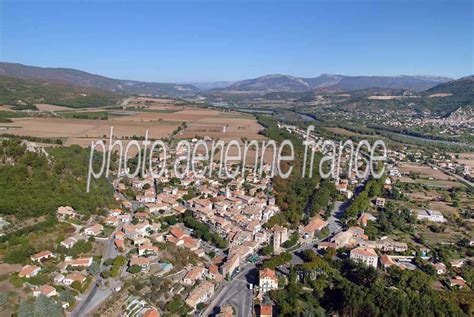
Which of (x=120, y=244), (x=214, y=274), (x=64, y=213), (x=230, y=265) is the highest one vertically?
(x=64, y=213)

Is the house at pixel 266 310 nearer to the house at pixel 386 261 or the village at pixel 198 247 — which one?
the village at pixel 198 247

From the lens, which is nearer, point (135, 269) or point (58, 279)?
point (58, 279)

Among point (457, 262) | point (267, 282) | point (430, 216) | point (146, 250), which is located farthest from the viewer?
point (430, 216)

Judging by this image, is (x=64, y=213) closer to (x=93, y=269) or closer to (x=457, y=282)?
(x=93, y=269)

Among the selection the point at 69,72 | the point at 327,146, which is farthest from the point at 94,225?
the point at 69,72

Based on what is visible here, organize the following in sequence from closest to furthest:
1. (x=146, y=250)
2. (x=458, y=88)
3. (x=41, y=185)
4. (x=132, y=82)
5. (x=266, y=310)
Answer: (x=266, y=310), (x=146, y=250), (x=41, y=185), (x=458, y=88), (x=132, y=82)

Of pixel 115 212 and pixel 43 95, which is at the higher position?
pixel 43 95

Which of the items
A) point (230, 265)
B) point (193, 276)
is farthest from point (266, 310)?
point (193, 276)

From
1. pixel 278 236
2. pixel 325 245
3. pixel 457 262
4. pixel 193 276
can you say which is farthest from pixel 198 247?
pixel 457 262
